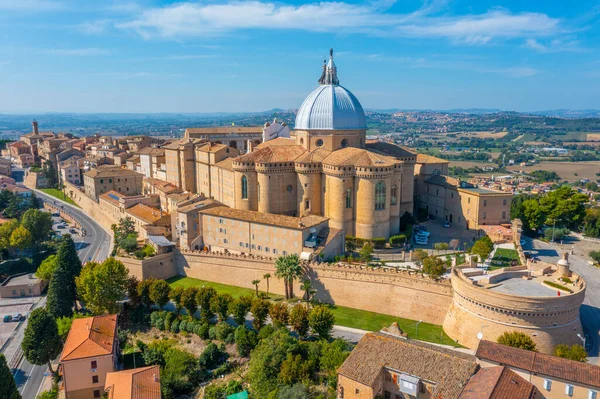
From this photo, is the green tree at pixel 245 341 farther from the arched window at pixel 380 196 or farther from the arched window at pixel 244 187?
the arched window at pixel 244 187

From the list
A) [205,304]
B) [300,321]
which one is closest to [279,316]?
[300,321]

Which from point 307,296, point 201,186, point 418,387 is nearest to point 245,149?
point 201,186

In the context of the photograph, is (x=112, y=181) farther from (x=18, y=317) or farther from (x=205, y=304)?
(x=205, y=304)

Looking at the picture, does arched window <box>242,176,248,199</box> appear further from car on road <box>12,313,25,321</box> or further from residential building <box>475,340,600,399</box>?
residential building <box>475,340,600,399</box>

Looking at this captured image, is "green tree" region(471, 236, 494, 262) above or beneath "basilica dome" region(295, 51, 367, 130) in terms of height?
beneath

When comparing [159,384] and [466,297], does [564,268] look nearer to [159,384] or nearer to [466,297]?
[466,297]

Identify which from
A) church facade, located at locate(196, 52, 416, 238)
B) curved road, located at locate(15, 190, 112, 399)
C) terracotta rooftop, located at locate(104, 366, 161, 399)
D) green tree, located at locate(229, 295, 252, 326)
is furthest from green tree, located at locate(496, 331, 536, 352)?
curved road, located at locate(15, 190, 112, 399)
